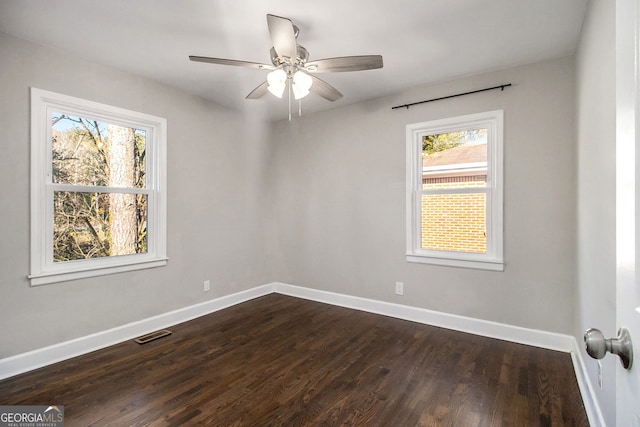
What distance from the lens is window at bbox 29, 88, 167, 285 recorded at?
248 cm

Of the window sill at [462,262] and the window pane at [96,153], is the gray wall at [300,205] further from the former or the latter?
the window pane at [96,153]

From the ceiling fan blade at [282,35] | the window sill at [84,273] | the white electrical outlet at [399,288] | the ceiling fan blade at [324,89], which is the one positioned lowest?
the white electrical outlet at [399,288]

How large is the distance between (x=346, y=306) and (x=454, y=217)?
1696mm

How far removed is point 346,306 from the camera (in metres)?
A: 3.92

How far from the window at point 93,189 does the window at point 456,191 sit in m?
2.74

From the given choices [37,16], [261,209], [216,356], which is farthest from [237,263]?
[37,16]

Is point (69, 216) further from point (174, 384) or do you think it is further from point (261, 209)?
point (261, 209)

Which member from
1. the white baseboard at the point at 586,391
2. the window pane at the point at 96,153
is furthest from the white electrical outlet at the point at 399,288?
the window pane at the point at 96,153

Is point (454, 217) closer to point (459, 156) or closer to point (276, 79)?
point (459, 156)

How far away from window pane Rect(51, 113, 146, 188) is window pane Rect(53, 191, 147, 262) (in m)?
0.14

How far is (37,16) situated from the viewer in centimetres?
212

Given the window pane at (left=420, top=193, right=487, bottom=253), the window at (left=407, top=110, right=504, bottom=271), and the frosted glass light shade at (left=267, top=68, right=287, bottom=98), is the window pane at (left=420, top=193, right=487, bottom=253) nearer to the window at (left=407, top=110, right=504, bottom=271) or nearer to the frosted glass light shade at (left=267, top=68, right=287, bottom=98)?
the window at (left=407, top=110, right=504, bottom=271)

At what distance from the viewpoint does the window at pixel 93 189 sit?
2.48m

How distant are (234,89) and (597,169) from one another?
10.5 feet
